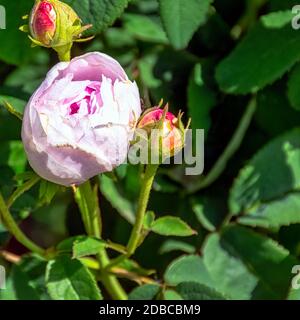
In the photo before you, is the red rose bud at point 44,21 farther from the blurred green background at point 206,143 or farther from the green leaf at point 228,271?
the green leaf at point 228,271

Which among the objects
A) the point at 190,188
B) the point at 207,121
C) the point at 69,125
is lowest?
the point at 190,188

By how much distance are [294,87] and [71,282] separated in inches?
16.8

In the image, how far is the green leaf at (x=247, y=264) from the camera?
121 centimetres

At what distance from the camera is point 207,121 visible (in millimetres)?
1327

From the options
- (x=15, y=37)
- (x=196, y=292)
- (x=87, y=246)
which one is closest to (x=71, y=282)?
(x=87, y=246)

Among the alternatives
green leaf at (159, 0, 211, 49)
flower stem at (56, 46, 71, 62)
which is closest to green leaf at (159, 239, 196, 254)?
green leaf at (159, 0, 211, 49)

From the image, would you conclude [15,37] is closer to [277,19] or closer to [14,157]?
[14,157]

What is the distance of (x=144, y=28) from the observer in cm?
138

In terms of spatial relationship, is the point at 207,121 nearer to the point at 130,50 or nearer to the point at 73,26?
the point at 130,50

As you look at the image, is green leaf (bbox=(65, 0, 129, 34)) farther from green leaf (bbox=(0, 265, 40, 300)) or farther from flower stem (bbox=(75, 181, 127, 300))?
green leaf (bbox=(0, 265, 40, 300))

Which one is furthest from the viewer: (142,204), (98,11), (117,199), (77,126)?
(117,199)

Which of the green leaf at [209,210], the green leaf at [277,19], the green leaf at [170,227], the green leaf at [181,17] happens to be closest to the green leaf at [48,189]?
the green leaf at [170,227]

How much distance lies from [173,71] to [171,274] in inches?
14.2
